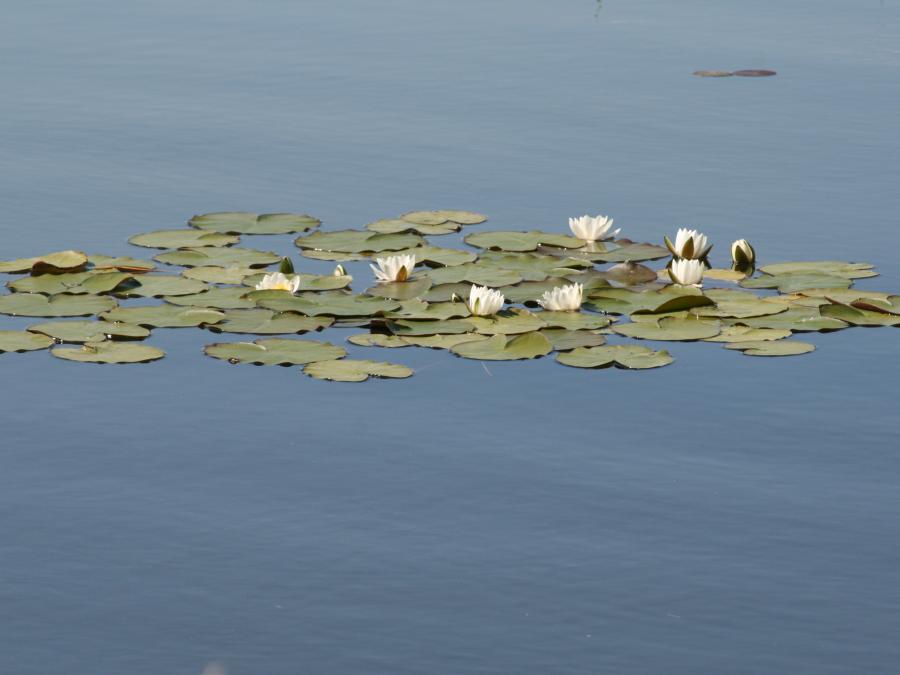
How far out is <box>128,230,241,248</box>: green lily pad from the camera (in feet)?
23.6

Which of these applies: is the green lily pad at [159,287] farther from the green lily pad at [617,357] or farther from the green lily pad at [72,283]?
the green lily pad at [617,357]

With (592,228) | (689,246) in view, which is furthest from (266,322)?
(689,246)

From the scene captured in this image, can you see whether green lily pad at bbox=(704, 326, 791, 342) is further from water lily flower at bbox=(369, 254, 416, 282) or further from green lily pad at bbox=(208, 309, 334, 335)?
green lily pad at bbox=(208, 309, 334, 335)

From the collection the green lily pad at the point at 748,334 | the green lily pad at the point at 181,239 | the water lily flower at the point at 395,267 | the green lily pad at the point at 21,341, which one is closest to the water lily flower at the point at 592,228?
the water lily flower at the point at 395,267

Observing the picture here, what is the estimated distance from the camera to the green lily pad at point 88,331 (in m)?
→ 6.14

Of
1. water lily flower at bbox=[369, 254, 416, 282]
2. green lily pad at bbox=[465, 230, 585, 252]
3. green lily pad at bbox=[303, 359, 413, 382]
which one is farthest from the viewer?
green lily pad at bbox=[465, 230, 585, 252]

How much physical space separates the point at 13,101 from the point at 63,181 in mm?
2042

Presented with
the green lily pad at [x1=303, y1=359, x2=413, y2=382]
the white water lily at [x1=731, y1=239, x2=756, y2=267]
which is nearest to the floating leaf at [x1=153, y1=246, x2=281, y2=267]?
the green lily pad at [x1=303, y1=359, x2=413, y2=382]

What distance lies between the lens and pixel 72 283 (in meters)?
6.67

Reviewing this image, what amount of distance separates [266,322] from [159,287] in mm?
618

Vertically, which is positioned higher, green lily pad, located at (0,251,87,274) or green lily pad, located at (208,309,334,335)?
green lily pad, located at (0,251,87,274)

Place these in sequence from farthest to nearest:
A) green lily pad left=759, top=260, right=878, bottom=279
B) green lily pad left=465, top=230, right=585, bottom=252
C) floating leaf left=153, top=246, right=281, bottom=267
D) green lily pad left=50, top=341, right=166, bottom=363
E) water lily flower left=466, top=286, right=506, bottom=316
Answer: green lily pad left=465, top=230, right=585, bottom=252 < floating leaf left=153, top=246, right=281, bottom=267 < green lily pad left=759, top=260, right=878, bottom=279 < water lily flower left=466, top=286, right=506, bottom=316 < green lily pad left=50, top=341, right=166, bottom=363

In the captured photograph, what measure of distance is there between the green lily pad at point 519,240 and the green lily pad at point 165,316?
1395mm

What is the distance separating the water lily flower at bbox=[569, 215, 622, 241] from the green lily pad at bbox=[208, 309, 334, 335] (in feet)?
4.65
